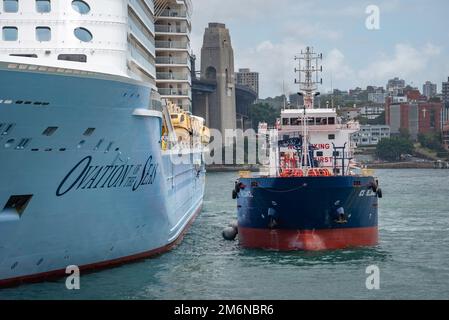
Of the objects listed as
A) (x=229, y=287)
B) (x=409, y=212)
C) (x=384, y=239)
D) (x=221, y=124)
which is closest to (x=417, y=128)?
(x=221, y=124)

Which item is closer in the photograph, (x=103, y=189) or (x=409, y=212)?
(x=103, y=189)

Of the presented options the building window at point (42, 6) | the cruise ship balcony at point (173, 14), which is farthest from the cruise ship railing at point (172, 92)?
the building window at point (42, 6)

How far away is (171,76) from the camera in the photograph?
50.8 meters

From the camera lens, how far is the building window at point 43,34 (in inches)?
1045

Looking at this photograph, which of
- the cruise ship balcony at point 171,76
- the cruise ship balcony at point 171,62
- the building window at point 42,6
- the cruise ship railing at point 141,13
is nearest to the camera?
the building window at point 42,6

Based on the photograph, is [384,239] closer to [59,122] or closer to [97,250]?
[97,250]

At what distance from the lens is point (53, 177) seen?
72.5ft

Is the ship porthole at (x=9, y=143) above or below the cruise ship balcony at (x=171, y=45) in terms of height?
below

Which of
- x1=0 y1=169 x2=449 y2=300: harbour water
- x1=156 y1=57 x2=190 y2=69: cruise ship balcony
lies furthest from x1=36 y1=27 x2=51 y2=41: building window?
x1=156 y1=57 x2=190 y2=69: cruise ship balcony

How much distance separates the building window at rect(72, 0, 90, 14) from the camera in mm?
27016

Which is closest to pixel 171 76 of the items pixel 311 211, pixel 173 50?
pixel 173 50

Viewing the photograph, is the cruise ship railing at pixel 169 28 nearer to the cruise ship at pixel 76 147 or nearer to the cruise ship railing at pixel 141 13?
the cruise ship railing at pixel 141 13

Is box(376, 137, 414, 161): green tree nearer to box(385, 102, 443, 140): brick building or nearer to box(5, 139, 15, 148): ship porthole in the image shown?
box(385, 102, 443, 140): brick building

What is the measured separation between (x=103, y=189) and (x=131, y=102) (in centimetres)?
275
